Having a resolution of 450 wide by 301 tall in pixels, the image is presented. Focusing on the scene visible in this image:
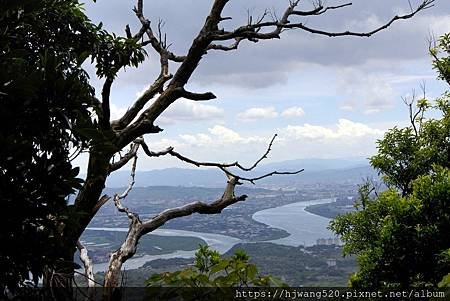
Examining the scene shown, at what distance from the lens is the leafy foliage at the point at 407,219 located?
5379 millimetres

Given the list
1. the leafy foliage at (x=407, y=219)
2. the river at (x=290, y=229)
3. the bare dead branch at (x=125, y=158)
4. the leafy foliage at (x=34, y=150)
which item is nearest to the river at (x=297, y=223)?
the river at (x=290, y=229)

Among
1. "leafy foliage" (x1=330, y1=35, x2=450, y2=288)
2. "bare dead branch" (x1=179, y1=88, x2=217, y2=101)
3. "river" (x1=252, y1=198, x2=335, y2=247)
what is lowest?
"river" (x1=252, y1=198, x2=335, y2=247)

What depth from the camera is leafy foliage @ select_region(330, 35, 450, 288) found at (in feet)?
17.6

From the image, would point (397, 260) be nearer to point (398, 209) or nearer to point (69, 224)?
point (398, 209)

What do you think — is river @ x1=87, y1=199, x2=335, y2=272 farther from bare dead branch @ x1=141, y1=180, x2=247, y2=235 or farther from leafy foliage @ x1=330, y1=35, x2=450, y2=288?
bare dead branch @ x1=141, y1=180, x2=247, y2=235

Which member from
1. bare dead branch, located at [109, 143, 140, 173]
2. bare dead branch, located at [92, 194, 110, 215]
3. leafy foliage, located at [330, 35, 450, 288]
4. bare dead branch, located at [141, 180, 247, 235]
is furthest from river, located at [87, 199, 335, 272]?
bare dead branch, located at [92, 194, 110, 215]

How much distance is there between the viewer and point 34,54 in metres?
2.63

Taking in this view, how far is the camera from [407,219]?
18.1 feet

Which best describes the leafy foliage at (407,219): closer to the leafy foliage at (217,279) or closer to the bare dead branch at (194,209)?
the bare dead branch at (194,209)

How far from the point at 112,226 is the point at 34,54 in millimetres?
30418

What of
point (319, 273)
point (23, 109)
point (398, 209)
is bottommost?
point (319, 273)

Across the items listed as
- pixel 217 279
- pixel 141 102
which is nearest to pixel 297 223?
pixel 141 102

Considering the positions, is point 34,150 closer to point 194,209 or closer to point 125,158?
point 125,158

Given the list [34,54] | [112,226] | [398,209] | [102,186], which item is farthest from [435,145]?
[112,226]
